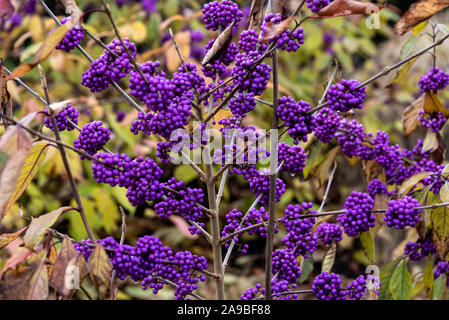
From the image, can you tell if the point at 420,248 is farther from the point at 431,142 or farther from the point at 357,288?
the point at 357,288

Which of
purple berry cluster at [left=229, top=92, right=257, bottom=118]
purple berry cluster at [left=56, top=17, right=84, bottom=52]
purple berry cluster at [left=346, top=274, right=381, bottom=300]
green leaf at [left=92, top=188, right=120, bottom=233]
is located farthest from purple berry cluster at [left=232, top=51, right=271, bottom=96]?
green leaf at [left=92, top=188, right=120, bottom=233]

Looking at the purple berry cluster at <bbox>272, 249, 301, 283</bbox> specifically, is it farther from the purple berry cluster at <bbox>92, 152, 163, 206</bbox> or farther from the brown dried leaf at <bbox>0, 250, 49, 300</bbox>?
the brown dried leaf at <bbox>0, 250, 49, 300</bbox>

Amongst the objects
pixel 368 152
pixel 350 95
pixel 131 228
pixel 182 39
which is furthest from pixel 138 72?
pixel 131 228

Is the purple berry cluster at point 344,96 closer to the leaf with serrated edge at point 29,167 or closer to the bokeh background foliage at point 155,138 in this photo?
the leaf with serrated edge at point 29,167

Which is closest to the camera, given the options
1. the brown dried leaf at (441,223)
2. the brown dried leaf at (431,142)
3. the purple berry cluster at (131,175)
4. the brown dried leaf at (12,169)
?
the brown dried leaf at (12,169)

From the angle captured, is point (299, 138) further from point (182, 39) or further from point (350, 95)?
point (182, 39)

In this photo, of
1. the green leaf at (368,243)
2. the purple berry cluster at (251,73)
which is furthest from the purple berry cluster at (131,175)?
the green leaf at (368,243)

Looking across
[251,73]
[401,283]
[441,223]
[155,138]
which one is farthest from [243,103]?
[155,138]
